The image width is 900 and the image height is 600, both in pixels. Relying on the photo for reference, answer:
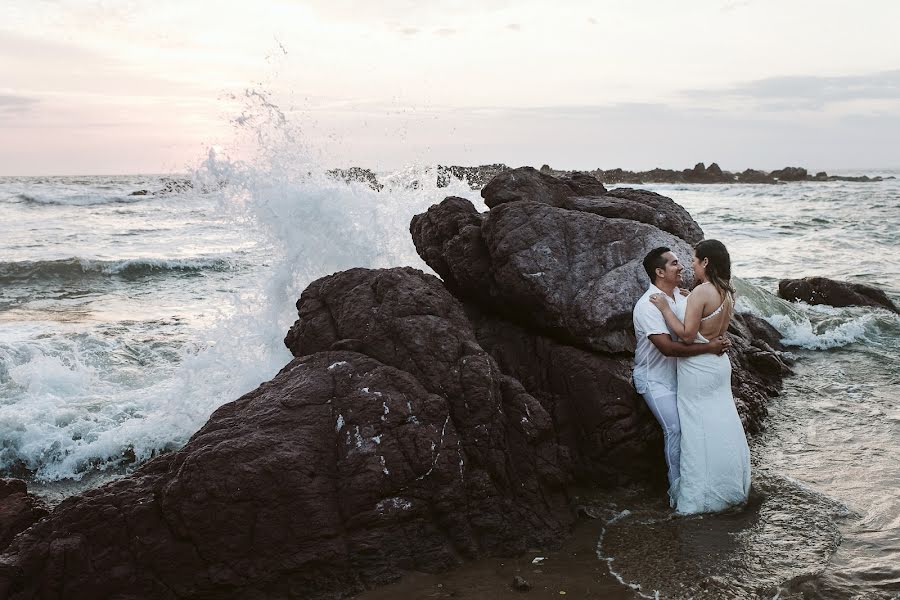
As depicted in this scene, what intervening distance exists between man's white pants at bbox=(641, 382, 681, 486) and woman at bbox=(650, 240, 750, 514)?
8 cm

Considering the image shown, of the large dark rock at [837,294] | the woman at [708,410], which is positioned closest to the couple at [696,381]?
the woman at [708,410]

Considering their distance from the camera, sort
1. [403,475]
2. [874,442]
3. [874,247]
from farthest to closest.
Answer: [874,247], [874,442], [403,475]

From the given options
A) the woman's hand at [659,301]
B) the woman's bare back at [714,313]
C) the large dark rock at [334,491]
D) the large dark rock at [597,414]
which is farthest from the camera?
the large dark rock at [597,414]

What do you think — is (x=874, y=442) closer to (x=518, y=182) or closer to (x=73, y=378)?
(x=518, y=182)

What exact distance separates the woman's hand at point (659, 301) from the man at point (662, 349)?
32mm

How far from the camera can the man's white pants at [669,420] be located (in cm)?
549

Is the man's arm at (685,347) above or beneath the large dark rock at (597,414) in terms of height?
above

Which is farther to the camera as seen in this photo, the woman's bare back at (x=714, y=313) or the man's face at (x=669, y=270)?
the man's face at (x=669, y=270)

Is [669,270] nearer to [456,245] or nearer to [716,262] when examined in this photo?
[716,262]

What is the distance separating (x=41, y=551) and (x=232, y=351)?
4.51 metres

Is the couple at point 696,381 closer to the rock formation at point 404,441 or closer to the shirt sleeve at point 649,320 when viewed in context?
the shirt sleeve at point 649,320

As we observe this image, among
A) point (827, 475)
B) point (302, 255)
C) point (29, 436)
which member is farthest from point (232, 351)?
point (827, 475)

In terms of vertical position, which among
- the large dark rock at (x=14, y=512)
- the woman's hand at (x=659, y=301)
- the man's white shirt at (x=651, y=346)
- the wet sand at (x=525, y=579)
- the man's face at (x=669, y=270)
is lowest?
the wet sand at (x=525, y=579)

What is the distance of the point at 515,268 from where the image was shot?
6.19 m
